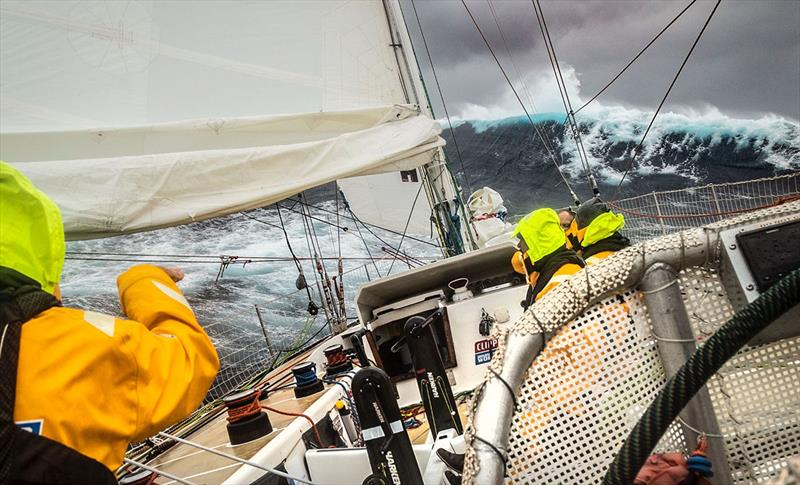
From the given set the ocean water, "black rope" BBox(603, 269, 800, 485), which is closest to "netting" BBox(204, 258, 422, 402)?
the ocean water

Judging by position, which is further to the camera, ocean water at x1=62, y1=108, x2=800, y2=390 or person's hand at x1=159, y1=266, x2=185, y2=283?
ocean water at x1=62, y1=108, x2=800, y2=390

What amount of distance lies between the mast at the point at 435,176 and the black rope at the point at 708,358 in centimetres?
459

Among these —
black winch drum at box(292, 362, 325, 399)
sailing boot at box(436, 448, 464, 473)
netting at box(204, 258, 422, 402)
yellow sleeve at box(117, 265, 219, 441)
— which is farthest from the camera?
netting at box(204, 258, 422, 402)

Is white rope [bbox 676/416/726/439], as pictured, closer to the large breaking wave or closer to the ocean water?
the ocean water

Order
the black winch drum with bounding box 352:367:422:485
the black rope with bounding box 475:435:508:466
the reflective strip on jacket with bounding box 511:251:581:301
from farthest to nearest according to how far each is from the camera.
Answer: the reflective strip on jacket with bounding box 511:251:581:301 < the black winch drum with bounding box 352:367:422:485 < the black rope with bounding box 475:435:508:466

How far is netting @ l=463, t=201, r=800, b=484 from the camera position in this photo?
3.02ft

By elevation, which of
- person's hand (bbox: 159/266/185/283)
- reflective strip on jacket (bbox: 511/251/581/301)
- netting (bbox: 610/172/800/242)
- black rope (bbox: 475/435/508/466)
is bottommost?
Answer: netting (bbox: 610/172/800/242)

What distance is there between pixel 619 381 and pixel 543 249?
198 cm

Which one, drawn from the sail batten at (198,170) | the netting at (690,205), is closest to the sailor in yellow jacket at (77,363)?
the sail batten at (198,170)

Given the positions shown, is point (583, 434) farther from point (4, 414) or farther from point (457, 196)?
point (457, 196)

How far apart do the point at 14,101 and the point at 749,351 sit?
139 inches

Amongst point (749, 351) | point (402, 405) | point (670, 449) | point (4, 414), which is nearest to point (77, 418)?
point (4, 414)

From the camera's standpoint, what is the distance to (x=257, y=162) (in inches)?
136

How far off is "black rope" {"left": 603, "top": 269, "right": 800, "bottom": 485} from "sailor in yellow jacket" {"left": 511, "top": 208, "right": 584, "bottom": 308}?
6.71 feet
